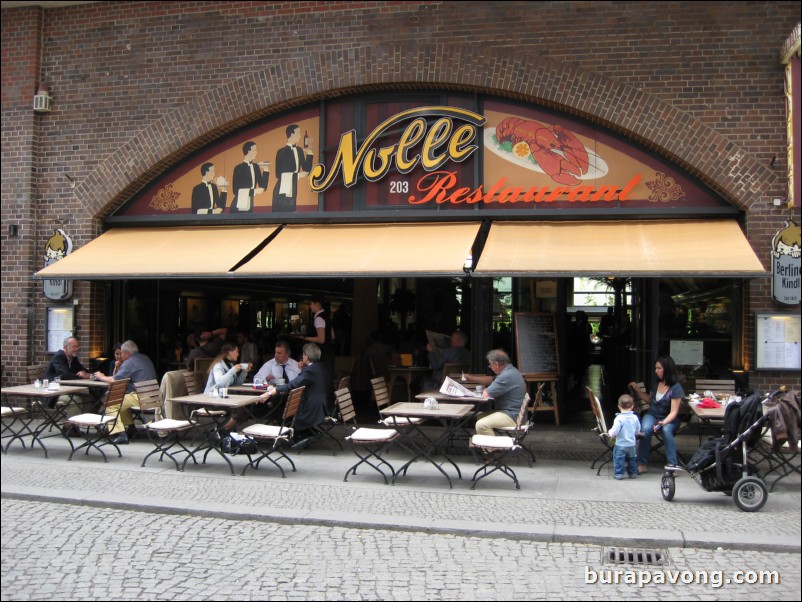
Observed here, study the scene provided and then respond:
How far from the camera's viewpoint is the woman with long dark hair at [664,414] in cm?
858

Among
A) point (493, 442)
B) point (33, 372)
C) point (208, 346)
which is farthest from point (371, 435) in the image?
point (33, 372)

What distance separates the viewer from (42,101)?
12.2 metres

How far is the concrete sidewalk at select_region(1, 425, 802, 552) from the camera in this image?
6535 mm

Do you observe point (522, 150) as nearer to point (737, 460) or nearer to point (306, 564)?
point (737, 460)

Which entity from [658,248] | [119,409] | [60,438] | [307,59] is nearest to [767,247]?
[658,248]

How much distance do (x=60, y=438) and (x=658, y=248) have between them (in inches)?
339

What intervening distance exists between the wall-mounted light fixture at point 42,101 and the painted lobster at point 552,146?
7.30 m

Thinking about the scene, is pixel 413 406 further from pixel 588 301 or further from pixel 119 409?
pixel 588 301

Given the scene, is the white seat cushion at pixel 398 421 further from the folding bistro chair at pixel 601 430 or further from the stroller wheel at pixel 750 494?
the stroller wheel at pixel 750 494

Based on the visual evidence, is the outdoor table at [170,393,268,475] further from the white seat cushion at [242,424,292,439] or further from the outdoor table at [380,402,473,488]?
the outdoor table at [380,402,473,488]

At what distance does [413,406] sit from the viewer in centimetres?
909

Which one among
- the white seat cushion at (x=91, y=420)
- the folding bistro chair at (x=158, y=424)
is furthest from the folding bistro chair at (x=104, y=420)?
the folding bistro chair at (x=158, y=424)

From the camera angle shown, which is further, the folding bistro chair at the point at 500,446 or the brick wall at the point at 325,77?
the brick wall at the point at 325,77

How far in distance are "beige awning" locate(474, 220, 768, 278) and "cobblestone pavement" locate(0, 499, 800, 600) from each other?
3.77 metres
